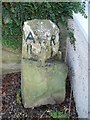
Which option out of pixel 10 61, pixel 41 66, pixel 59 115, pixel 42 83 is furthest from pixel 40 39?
pixel 10 61

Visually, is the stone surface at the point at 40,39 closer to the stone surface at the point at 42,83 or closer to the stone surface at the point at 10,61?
the stone surface at the point at 42,83

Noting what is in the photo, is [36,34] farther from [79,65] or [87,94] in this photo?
[87,94]

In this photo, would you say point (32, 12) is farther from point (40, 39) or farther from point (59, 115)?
point (59, 115)

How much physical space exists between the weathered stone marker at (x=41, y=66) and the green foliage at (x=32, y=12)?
0.28 meters

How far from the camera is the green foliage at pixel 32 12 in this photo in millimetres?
3496

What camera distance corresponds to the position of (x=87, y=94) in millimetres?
2957

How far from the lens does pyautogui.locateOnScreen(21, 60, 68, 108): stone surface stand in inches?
131

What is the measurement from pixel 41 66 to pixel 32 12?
0.63 m

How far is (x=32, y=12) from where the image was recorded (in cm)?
356

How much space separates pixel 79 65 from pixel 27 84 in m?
0.57

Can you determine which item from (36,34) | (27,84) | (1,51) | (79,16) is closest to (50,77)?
(27,84)

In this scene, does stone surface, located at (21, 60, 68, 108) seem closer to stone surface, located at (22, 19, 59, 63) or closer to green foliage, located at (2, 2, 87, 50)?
stone surface, located at (22, 19, 59, 63)

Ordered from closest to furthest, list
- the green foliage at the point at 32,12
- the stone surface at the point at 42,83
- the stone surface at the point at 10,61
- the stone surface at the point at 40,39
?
the stone surface at the point at 40,39 < the stone surface at the point at 42,83 < the green foliage at the point at 32,12 < the stone surface at the point at 10,61

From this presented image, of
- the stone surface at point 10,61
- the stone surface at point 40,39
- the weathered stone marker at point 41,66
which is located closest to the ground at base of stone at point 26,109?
the weathered stone marker at point 41,66
